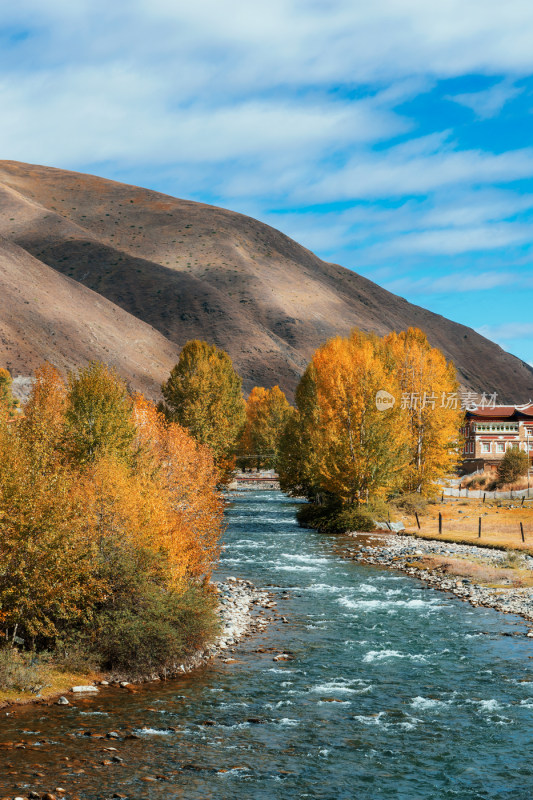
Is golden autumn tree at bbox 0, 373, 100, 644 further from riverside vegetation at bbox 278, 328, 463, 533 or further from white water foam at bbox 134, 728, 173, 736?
riverside vegetation at bbox 278, 328, 463, 533

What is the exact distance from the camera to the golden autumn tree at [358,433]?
54.3 m

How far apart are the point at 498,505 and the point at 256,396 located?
2750 inches

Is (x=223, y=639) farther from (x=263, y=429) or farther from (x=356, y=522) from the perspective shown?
(x=263, y=429)

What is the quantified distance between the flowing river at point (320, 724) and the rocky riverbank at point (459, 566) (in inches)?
144

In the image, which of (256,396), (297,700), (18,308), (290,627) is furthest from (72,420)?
(18,308)

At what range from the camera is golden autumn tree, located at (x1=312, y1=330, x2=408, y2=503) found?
54.3 m

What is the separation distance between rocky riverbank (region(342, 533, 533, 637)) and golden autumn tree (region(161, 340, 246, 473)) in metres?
25.2

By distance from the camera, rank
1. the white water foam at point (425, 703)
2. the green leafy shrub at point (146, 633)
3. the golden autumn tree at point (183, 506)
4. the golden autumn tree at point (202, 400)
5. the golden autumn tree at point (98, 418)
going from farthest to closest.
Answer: the golden autumn tree at point (202, 400) < the golden autumn tree at point (98, 418) < the golden autumn tree at point (183, 506) < the green leafy shrub at point (146, 633) < the white water foam at point (425, 703)

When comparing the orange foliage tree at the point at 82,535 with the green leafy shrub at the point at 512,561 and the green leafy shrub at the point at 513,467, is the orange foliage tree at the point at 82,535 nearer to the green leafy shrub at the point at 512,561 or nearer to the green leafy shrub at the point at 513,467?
the green leafy shrub at the point at 512,561

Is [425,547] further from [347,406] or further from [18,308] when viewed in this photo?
[18,308]

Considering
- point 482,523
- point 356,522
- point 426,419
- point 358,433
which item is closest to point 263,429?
point 426,419

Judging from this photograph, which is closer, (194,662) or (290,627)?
(194,662)

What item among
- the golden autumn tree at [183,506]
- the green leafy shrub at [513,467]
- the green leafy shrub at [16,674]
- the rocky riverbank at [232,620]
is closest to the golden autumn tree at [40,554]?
the green leafy shrub at [16,674]

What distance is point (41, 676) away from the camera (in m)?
20.1
